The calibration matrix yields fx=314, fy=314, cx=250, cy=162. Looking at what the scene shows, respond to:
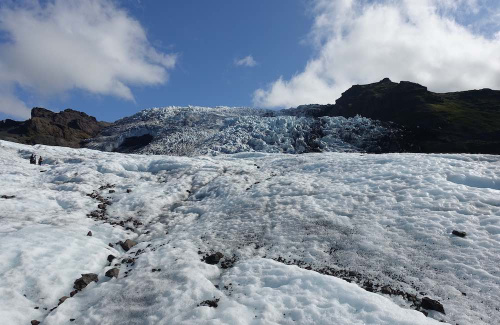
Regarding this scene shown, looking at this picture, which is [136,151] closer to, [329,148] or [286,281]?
[329,148]

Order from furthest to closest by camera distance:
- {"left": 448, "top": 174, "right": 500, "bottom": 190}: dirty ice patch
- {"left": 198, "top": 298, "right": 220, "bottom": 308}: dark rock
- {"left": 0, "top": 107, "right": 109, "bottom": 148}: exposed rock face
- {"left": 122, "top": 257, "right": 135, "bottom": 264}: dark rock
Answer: {"left": 0, "top": 107, "right": 109, "bottom": 148}: exposed rock face → {"left": 448, "top": 174, "right": 500, "bottom": 190}: dirty ice patch → {"left": 122, "top": 257, "right": 135, "bottom": 264}: dark rock → {"left": 198, "top": 298, "right": 220, "bottom": 308}: dark rock

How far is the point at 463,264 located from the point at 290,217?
7.07 meters

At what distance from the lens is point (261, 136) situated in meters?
58.2

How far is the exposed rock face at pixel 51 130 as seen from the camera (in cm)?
7671

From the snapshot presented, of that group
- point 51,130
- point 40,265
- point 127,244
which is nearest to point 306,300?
point 127,244

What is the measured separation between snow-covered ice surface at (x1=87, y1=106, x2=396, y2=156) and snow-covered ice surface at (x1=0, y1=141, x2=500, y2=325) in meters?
33.1

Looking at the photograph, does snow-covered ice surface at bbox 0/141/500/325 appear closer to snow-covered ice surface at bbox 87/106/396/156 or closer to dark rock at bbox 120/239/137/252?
dark rock at bbox 120/239/137/252

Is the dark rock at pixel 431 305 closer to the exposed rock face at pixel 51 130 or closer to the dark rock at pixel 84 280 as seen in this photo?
the dark rock at pixel 84 280

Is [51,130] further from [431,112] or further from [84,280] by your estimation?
[431,112]

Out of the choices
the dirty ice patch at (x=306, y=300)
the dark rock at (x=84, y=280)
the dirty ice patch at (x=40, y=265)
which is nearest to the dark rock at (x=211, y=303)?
the dirty ice patch at (x=306, y=300)

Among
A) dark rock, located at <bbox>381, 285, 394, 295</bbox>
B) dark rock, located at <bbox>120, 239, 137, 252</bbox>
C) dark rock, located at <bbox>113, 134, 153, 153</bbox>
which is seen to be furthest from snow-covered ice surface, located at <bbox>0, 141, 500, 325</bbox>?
dark rock, located at <bbox>113, 134, 153, 153</bbox>

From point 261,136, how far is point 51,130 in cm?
6193

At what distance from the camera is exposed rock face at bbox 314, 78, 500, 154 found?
53469mm

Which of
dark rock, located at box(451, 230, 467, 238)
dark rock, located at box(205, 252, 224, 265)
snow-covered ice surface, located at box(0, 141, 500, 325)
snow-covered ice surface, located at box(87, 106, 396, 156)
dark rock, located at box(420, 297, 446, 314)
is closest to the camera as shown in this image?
dark rock, located at box(420, 297, 446, 314)
